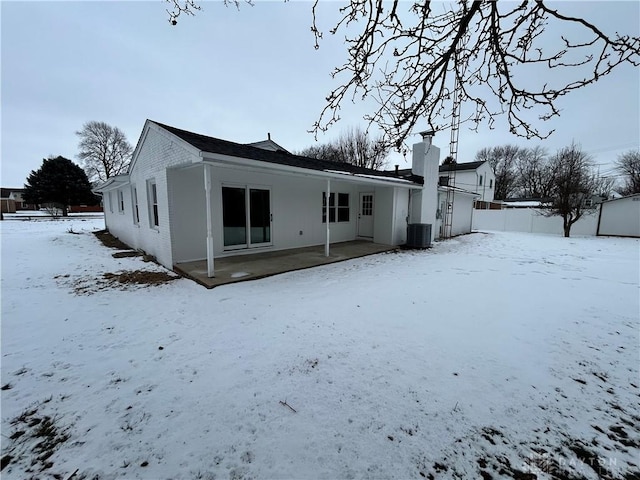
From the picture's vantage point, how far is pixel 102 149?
31047 millimetres

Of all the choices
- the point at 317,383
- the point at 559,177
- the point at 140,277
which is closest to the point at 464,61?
the point at 317,383

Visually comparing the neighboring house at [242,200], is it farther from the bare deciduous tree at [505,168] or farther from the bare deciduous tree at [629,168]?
the bare deciduous tree at [629,168]

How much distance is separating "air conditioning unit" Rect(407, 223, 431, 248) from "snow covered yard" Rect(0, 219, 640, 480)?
5.30 m

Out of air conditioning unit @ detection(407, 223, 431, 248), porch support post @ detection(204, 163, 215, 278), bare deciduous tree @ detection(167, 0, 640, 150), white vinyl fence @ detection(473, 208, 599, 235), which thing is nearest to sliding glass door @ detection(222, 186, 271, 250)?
porch support post @ detection(204, 163, 215, 278)

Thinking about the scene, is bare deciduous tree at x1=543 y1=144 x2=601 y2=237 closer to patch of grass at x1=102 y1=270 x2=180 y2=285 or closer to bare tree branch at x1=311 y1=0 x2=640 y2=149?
bare tree branch at x1=311 y1=0 x2=640 y2=149

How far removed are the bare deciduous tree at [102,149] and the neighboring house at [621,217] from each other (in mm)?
42834

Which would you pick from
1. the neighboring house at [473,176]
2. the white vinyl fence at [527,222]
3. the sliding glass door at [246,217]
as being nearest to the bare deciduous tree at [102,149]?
the sliding glass door at [246,217]

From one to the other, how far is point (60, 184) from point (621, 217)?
1993 inches

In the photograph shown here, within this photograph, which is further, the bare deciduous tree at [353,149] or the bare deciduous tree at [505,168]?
the bare deciduous tree at [505,168]

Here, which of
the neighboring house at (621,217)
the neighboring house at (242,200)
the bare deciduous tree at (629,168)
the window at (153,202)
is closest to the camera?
the neighboring house at (242,200)

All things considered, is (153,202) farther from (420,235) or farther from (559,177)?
(559,177)

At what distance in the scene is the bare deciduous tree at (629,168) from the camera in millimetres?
29292

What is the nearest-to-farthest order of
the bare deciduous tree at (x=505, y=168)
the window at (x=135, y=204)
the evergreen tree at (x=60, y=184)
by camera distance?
the window at (x=135, y=204) → the evergreen tree at (x=60, y=184) → the bare deciduous tree at (x=505, y=168)

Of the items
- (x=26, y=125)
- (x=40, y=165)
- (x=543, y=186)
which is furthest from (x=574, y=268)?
(x=40, y=165)
